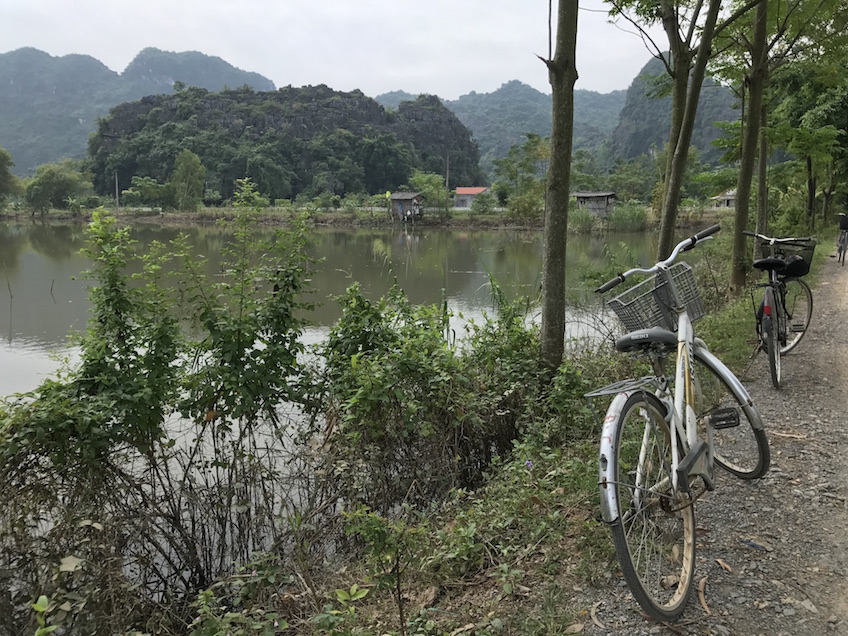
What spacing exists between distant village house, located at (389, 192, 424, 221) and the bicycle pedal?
1947 inches

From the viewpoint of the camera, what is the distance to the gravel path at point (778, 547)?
220cm

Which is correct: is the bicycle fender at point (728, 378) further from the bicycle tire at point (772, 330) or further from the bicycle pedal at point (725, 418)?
the bicycle tire at point (772, 330)

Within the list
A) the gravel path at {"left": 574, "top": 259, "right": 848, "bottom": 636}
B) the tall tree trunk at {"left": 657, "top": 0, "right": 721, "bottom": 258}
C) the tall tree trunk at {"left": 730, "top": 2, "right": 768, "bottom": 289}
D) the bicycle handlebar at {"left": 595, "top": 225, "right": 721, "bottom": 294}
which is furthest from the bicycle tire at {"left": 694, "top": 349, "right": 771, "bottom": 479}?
the tall tree trunk at {"left": 730, "top": 2, "right": 768, "bottom": 289}

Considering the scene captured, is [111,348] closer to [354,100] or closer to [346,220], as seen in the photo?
[346,220]

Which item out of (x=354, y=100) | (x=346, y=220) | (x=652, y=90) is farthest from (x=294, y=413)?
(x=354, y=100)

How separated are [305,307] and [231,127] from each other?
9080 centimetres

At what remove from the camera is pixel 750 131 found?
876cm

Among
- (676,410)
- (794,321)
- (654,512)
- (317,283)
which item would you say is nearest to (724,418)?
(676,410)

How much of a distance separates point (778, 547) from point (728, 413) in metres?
0.63

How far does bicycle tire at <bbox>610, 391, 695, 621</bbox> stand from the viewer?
2119 mm

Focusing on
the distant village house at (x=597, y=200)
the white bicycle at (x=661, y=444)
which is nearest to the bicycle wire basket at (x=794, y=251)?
the white bicycle at (x=661, y=444)

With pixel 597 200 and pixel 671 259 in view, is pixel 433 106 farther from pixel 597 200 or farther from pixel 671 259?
pixel 671 259

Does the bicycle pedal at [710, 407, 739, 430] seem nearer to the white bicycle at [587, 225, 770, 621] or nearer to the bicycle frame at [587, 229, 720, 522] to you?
the white bicycle at [587, 225, 770, 621]

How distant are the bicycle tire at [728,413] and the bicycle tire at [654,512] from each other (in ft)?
1.20
